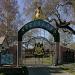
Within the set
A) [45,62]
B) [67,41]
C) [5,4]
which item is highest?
[5,4]

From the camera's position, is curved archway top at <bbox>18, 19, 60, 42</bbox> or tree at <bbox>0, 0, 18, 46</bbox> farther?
tree at <bbox>0, 0, 18, 46</bbox>

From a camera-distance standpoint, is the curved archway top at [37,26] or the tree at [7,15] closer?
the curved archway top at [37,26]

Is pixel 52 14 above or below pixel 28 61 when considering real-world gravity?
above

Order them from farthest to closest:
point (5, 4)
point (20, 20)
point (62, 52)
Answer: point (20, 20) < point (5, 4) < point (62, 52)

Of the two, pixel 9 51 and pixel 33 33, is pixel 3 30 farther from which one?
pixel 9 51

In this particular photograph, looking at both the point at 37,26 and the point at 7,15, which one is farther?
the point at 7,15

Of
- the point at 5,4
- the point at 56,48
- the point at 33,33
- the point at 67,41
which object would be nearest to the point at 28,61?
the point at 56,48

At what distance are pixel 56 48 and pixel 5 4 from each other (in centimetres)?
1957

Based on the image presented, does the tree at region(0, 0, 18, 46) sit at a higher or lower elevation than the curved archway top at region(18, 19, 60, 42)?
higher

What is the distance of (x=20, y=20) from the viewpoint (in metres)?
62.5

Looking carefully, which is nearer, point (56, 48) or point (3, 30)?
point (56, 48)

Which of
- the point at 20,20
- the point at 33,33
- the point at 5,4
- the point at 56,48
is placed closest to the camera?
the point at 56,48

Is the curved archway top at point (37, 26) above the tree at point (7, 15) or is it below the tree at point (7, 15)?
below

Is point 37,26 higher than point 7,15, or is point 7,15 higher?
point 7,15
